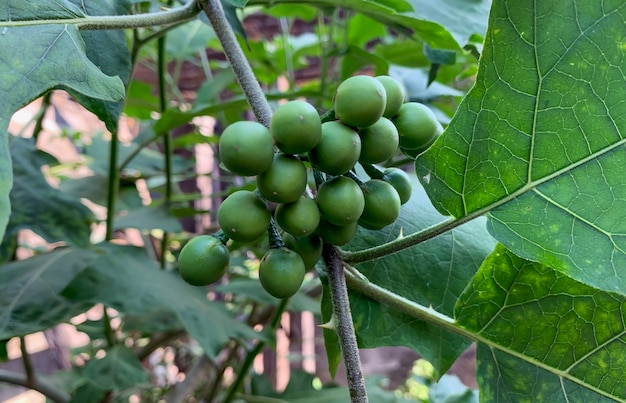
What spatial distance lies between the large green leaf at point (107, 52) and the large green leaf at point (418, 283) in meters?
0.25

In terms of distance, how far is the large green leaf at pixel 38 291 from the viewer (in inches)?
28.8

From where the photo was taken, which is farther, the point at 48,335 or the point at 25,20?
the point at 48,335

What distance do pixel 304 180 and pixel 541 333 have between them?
0.84ft

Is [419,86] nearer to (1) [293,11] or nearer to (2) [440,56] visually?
(2) [440,56]

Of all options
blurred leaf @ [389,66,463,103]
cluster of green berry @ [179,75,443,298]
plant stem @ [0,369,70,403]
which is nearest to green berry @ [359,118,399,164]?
cluster of green berry @ [179,75,443,298]

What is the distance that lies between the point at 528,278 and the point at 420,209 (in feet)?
0.45

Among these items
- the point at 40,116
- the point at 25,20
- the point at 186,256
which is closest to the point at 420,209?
the point at 186,256

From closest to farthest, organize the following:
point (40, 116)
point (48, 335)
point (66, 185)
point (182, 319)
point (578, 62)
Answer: point (578, 62)
point (182, 319)
point (40, 116)
point (66, 185)
point (48, 335)

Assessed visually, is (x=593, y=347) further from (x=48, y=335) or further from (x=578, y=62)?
(x=48, y=335)

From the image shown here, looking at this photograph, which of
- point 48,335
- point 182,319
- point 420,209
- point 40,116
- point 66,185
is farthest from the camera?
point 48,335

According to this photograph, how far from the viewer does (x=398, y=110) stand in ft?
1.43

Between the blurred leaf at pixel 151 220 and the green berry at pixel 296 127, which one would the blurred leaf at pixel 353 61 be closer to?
the blurred leaf at pixel 151 220

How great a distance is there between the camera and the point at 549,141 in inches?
15.9

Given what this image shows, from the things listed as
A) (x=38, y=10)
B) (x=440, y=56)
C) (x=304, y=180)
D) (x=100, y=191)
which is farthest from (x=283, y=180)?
(x=100, y=191)
